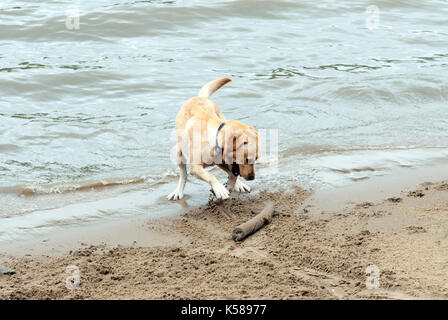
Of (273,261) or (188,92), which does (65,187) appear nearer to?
(273,261)

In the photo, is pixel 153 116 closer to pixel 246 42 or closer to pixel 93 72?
pixel 93 72

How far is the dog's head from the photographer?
6184mm

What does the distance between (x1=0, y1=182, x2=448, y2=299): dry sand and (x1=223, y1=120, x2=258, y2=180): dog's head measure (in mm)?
590

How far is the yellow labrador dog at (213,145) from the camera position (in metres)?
6.22

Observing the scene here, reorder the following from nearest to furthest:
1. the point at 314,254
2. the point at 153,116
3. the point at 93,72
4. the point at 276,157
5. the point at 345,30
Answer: the point at 314,254
the point at 276,157
the point at 153,116
the point at 93,72
the point at 345,30

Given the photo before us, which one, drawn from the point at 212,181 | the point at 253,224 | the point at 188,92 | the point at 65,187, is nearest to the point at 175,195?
the point at 212,181

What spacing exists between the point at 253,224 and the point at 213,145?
1.02 metres

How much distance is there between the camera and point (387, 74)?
1323cm

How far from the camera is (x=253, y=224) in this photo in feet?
19.7

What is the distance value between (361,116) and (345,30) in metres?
6.24

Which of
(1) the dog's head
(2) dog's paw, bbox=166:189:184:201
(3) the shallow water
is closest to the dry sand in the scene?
(1) the dog's head

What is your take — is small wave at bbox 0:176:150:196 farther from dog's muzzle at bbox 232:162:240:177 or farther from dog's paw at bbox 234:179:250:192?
dog's muzzle at bbox 232:162:240:177

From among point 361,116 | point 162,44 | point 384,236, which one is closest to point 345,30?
point 162,44

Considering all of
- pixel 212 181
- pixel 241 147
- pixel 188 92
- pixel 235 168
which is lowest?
pixel 188 92
